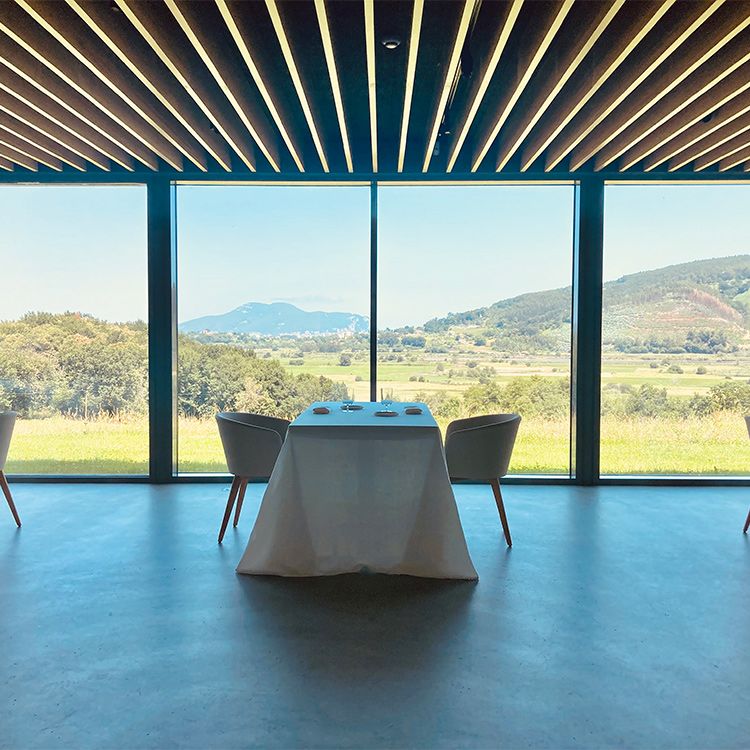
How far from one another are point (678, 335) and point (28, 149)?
585cm

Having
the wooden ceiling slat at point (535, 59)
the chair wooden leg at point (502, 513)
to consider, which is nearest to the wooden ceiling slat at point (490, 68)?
the wooden ceiling slat at point (535, 59)

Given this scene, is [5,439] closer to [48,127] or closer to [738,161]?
[48,127]

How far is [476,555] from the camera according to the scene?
145 inches

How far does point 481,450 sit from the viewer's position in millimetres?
3861

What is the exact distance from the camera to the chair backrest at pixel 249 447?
12.6ft

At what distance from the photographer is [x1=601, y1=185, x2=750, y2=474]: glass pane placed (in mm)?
5656

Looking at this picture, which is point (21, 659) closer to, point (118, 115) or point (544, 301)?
point (118, 115)

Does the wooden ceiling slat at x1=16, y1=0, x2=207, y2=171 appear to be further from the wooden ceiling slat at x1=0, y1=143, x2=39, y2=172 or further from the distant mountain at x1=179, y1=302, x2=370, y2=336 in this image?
the distant mountain at x1=179, y1=302, x2=370, y2=336

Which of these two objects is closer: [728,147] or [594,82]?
[594,82]

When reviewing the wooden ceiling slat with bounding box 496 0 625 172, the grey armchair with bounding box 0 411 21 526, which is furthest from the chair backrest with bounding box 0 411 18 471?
the wooden ceiling slat with bounding box 496 0 625 172

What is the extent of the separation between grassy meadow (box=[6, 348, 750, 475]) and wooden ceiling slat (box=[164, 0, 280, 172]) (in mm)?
2168

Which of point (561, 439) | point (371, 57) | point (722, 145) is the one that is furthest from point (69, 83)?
point (561, 439)

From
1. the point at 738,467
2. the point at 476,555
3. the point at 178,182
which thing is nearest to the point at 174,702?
the point at 476,555

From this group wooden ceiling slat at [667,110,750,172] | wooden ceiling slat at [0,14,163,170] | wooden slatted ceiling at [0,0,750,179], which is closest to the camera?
wooden slatted ceiling at [0,0,750,179]
